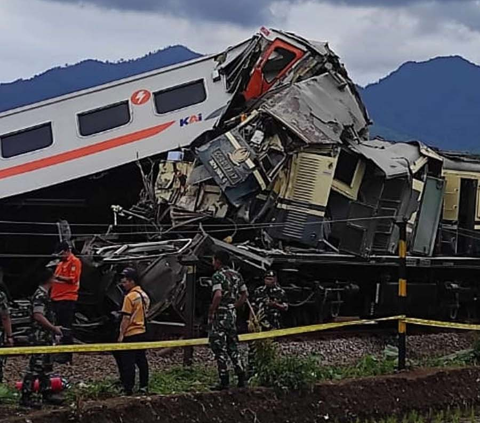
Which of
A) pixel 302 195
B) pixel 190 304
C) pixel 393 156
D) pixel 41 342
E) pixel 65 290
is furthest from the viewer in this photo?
pixel 393 156

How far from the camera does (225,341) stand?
9594mm

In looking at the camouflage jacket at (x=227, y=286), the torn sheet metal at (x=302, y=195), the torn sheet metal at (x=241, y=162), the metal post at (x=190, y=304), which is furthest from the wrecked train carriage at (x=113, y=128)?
the camouflage jacket at (x=227, y=286)

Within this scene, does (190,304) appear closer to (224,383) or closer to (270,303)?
(270,303)

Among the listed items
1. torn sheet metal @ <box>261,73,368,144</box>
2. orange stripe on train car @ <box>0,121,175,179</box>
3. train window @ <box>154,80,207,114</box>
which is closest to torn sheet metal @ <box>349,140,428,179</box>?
torn sheet metal @ <box>261,73,368,144</box>

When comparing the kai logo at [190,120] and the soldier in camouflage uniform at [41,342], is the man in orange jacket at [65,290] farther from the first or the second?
the kai logo at [190,120]

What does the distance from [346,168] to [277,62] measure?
2.11 meters

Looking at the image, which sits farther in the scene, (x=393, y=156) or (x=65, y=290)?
(x=393, y=156)

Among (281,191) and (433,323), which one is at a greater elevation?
(281,191)

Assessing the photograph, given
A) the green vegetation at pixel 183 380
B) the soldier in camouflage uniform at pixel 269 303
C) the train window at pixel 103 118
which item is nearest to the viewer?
the green vegetation at pixel 183 380

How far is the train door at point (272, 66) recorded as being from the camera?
664 inches

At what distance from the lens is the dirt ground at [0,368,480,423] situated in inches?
327

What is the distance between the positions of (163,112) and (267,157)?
1.99 m

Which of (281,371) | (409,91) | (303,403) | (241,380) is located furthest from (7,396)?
(409,91)

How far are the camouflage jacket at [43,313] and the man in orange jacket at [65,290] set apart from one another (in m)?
2.87
